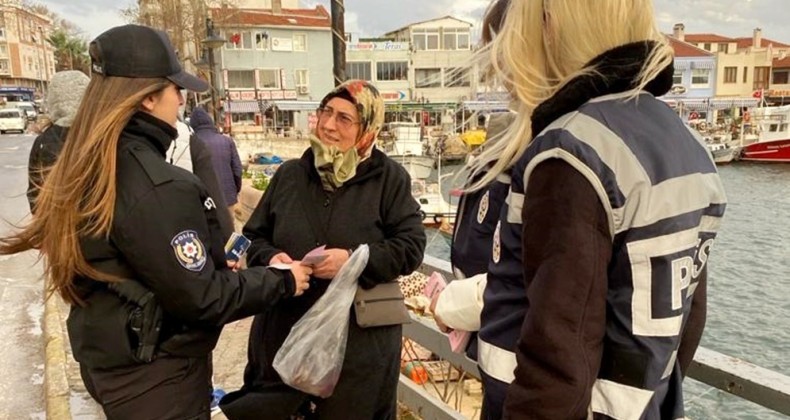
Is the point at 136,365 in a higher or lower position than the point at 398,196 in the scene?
lower

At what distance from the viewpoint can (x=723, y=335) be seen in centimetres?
1370

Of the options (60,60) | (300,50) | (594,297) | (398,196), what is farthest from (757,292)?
(60,60)

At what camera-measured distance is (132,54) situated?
6.25 ft

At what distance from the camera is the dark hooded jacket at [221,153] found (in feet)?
21.0

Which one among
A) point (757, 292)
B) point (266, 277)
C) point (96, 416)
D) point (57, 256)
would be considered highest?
point (57, 256)

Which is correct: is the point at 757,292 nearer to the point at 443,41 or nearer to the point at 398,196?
the point at 398,196

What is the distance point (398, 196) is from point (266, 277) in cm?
76

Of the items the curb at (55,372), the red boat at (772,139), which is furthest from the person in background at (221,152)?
the red boat at (772,139)

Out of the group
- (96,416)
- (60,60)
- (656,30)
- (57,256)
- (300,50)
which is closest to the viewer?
(656,30)

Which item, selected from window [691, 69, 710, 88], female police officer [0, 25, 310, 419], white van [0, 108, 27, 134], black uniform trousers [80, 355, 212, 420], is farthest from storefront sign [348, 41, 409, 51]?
black uniform trousers [80, 355, 212, 420]

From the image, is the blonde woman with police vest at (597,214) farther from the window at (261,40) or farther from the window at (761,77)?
the window at (761,77)

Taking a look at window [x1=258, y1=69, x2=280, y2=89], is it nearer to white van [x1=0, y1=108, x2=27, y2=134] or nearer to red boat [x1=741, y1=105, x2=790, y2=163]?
white van [x1=0, y1=108, x2=27, y2=134]

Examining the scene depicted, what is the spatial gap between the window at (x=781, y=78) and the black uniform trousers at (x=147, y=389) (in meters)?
77.7

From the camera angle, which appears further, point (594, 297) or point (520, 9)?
point (520, 9)
